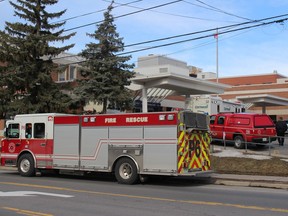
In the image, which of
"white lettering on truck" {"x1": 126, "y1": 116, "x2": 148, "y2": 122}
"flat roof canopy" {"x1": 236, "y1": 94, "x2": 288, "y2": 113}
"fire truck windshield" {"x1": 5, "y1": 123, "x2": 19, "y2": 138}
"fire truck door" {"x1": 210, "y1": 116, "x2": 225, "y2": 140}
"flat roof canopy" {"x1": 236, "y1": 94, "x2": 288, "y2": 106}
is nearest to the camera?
"white lettering on truck" {"x1": 126, "y1": 116, "x2": 148, "y2": 122}

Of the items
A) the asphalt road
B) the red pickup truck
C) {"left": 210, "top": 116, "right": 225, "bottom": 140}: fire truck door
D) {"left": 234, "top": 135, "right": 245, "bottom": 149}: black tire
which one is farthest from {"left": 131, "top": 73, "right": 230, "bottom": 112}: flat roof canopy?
the asphalt road

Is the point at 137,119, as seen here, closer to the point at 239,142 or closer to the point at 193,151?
the point at 193,151

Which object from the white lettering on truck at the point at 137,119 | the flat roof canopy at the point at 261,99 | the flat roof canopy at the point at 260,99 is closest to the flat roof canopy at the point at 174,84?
the flat roof canopy at the point at 260,99

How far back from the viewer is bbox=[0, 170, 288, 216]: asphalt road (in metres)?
8.83

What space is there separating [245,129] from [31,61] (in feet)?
46.3

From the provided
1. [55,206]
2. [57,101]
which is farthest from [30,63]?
[55,206]

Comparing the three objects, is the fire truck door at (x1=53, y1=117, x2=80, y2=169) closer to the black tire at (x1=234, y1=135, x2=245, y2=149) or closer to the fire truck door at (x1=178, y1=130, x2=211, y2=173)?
the fire truck door at (x1=178, y1=130, x2=211, y2=173)

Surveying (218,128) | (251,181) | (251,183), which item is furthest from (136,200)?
(218,128)

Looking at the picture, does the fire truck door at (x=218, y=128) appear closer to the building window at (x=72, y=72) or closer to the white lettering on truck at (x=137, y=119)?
the white lettering on truck at (x=137, y=119)

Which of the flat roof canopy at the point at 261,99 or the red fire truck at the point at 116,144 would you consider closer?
the red fire truck at the point at 116,144

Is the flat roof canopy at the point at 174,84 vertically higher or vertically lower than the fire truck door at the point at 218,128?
higher

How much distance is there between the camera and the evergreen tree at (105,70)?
84.9 ft

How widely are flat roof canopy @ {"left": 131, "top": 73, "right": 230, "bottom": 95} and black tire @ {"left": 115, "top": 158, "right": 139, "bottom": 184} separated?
14741 millimetres

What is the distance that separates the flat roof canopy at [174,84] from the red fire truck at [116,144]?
12784mm
